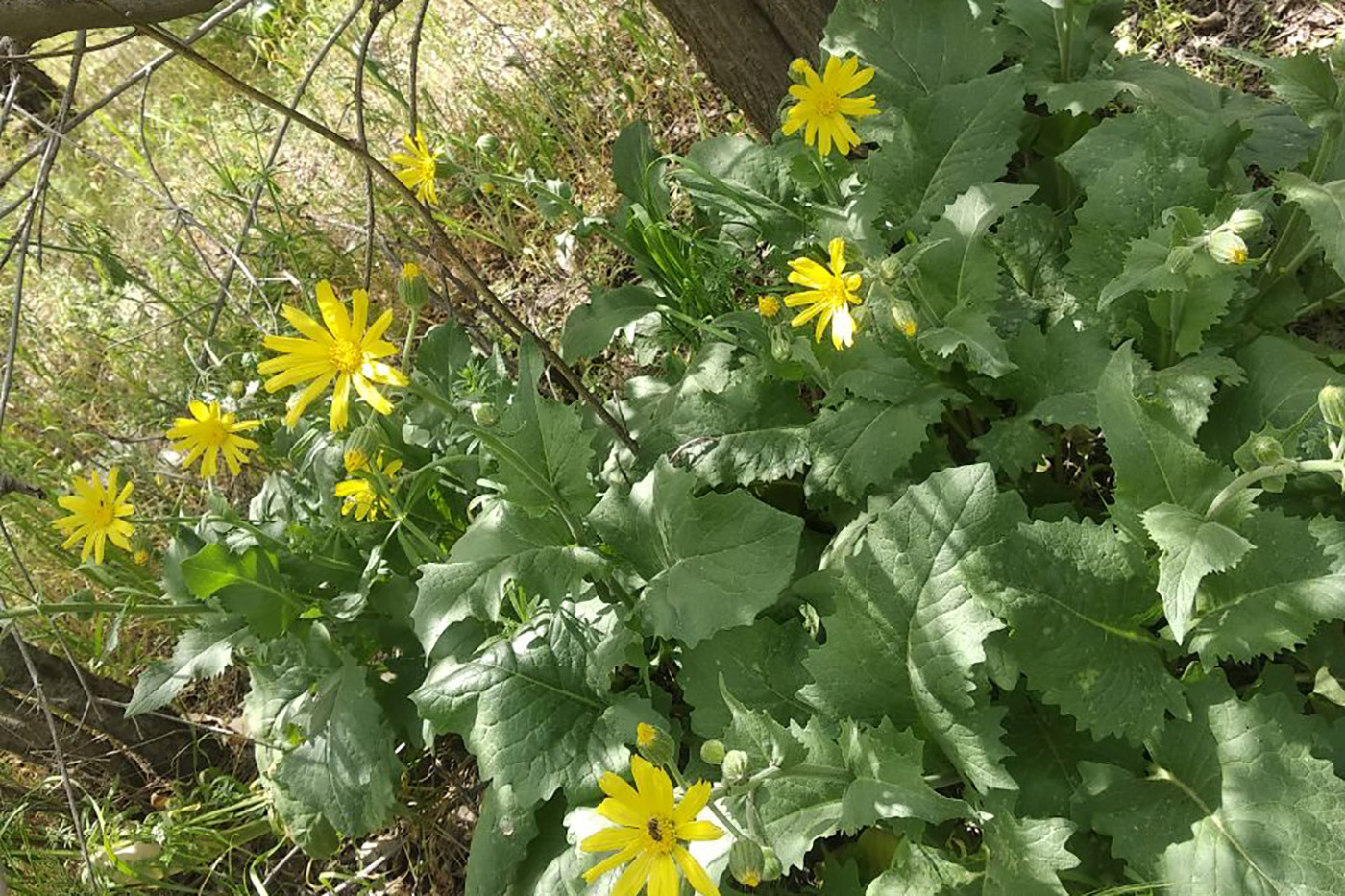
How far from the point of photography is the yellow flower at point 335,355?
1.80 metres

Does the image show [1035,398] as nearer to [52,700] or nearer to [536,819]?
[536,819]

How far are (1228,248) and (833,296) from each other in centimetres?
66

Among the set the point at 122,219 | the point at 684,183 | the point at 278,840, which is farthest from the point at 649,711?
the point at 122,219

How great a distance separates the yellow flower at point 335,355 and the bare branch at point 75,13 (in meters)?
0.48

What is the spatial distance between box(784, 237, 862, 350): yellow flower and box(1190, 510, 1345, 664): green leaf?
746mm

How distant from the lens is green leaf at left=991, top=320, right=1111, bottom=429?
1969 millimetres

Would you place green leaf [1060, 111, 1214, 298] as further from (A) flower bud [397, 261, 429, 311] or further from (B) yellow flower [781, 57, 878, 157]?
(A) flower bud [397, 261, 429, 311]

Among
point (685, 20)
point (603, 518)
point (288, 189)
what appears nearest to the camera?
point (603, 518)

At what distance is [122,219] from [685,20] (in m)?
3.07

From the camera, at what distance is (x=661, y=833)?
1509mm

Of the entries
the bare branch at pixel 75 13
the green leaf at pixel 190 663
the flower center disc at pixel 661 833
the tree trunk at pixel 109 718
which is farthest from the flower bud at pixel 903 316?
the tree trunk at pixel 109 718

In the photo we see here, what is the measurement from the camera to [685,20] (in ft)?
9.05

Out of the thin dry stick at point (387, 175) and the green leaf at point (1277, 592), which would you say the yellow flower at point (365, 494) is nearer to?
the thin dry stick at point (387, 175)

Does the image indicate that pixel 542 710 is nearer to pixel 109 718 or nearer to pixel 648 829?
pixel 648 829
